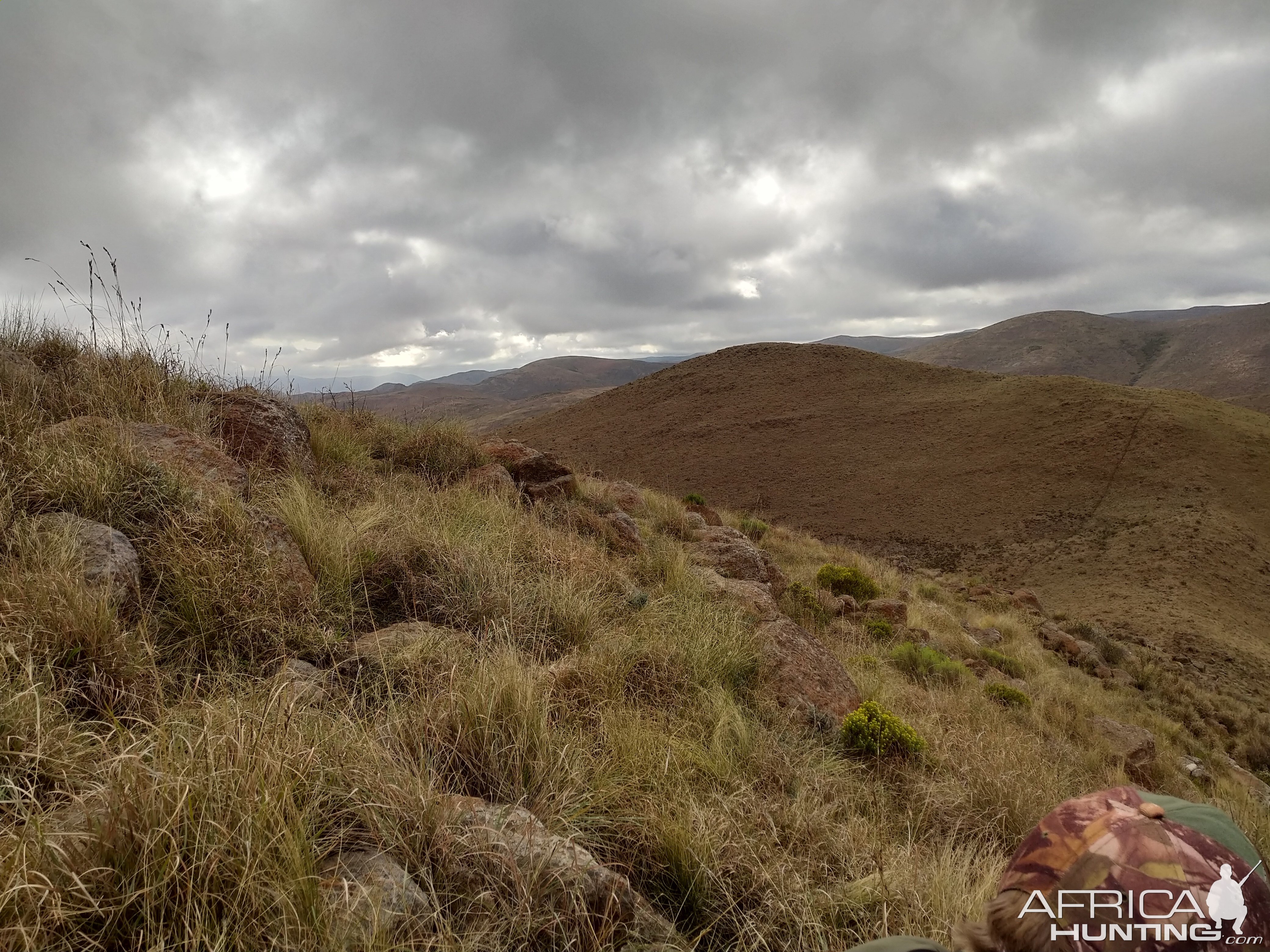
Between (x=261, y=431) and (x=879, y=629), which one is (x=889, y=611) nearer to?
(x=879, y=629)

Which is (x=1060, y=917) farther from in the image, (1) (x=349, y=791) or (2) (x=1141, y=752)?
(2) (x=1141, y=752)

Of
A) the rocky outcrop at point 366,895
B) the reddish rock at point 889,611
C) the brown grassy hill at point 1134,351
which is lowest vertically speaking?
the reddish rock at point 889,611

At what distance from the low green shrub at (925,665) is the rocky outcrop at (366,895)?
6.50 meters

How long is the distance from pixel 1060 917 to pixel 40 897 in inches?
80.9

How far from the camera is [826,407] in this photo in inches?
1533

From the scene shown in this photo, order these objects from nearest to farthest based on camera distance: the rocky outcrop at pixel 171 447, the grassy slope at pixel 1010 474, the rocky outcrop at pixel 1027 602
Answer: the rocky outcrop at pixel 171 447, the rocky outcrop at pixel 1027 602, the grassy slope at pixel 1010 474

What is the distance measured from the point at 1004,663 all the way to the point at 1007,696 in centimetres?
268

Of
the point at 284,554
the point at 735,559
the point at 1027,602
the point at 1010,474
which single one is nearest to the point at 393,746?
the point at 284,554

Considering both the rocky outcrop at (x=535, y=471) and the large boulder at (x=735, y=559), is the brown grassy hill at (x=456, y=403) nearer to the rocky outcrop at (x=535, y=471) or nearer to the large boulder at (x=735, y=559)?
the rocky outcrop at (x=535, y=471)

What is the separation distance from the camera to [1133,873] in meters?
1.07

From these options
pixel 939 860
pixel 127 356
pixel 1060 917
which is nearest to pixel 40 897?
pixel 1060 917

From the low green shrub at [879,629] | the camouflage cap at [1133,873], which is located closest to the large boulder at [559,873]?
the camouflage cap at [1133,873]

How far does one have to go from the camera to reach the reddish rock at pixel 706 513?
10.8m

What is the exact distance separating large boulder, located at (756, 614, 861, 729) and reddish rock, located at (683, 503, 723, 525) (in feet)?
17.3
